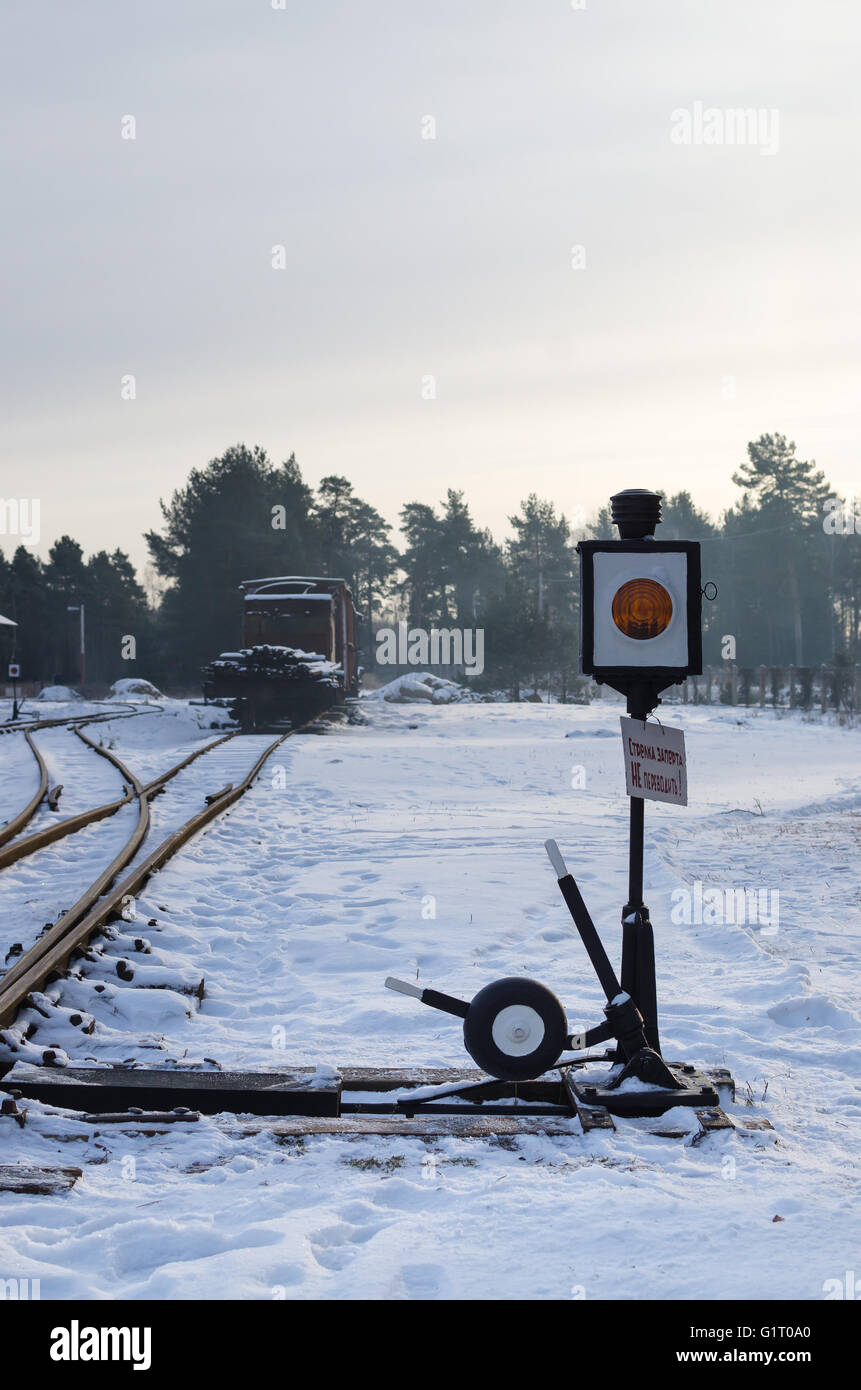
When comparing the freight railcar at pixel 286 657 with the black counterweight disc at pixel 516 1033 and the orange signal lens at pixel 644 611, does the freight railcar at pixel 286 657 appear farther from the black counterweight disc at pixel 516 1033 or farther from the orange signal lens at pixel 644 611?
the black counterweight disc at pixel 516 1033

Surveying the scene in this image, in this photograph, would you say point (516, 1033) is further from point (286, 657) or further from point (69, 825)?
point (286, 657)

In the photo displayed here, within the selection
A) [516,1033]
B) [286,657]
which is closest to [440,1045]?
[516,1033]

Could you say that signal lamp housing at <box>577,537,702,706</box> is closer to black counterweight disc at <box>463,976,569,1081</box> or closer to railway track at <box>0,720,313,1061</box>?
black counterweight disc at <box>463,976,569,1081</box>

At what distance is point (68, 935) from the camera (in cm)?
552

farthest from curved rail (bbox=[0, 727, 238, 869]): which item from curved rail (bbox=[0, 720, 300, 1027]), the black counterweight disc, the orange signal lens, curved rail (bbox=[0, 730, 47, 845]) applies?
the orange signal lens

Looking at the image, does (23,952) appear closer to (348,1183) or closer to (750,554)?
(348,1183)

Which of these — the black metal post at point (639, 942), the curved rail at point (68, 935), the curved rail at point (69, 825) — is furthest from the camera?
the curved rail at point (69, 825)

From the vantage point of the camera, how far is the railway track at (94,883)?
4738 mm

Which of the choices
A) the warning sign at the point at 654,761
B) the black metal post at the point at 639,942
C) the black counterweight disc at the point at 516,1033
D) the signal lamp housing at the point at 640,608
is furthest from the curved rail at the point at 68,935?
the signal lamp housing at the point at 640,608

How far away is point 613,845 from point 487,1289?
7052 mm

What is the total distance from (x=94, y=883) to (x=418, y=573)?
7887cm

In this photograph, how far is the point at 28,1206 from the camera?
114 inches

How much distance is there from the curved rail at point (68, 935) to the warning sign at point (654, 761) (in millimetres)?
2638
